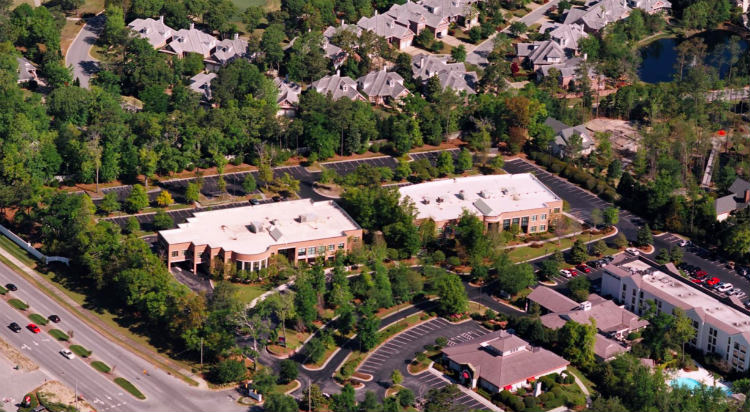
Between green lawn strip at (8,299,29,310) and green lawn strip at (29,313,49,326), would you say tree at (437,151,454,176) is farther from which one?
green lawn strip at (8,299,29,310)

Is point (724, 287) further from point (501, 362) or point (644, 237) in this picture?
point (501, 362)

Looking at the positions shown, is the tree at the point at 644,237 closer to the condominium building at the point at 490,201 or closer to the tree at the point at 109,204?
the condominium building at the point at 490,201

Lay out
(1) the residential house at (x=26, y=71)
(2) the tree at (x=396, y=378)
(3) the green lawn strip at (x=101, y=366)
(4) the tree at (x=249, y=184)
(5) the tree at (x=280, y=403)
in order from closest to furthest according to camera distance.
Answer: (5) the tree at (x=280, y=403) < (2) the tree at (x=396, y=378) < (3) the green lawn strip at (x=101, y=366) < (4) the tree at (x=249, y=184) < (1) the residential house at (x=26, y=71)

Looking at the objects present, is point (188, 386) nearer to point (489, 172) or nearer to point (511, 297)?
point (511, 297)

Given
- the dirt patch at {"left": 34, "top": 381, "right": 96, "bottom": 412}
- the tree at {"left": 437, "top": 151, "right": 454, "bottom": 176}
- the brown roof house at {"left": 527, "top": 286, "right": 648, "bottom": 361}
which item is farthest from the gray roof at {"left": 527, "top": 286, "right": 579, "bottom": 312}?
the dirt patch at {"left": 34, "top": 381, "right": 96, "bottom": 412}

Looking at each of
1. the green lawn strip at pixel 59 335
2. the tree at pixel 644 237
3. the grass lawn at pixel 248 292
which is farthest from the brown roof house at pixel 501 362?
the green lawn strip at pixel 59 335

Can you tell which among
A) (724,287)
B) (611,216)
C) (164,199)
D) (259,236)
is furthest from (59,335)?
(724,287)
